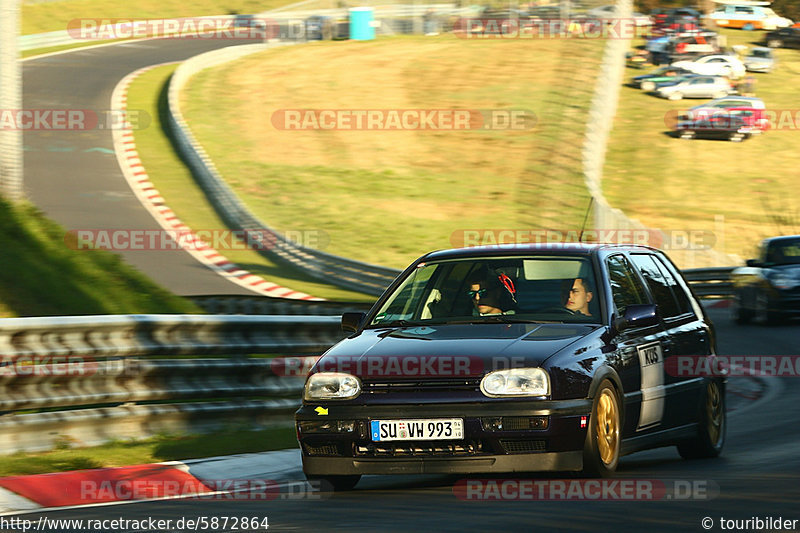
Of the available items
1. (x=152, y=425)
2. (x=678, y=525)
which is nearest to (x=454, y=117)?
(x=152, y=425)

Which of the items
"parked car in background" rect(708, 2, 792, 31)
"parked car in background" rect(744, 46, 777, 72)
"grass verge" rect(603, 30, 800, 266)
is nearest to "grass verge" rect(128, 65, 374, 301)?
"grass verge" rect(603, 30, 800, 266)

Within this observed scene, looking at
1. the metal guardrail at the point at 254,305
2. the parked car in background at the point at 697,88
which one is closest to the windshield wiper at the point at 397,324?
the metal guardrail at the point at 254,305

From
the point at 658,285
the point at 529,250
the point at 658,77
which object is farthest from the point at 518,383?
the point at 658,77

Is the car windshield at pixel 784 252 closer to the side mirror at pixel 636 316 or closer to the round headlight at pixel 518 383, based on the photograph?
the side mirror at pixel 636 316

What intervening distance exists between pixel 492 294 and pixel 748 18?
70867mm

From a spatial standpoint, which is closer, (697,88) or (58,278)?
(58,278)

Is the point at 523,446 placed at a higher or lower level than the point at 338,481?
higher

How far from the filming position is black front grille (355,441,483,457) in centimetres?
682

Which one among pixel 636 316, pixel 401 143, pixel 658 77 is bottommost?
pixel 401 143

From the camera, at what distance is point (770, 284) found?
66.7 feet

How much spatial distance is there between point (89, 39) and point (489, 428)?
5562cm

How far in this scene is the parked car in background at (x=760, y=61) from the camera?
194 ft

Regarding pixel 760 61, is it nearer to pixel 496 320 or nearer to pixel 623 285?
pixel 623 285

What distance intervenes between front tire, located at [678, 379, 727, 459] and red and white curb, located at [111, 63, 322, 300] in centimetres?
1294
